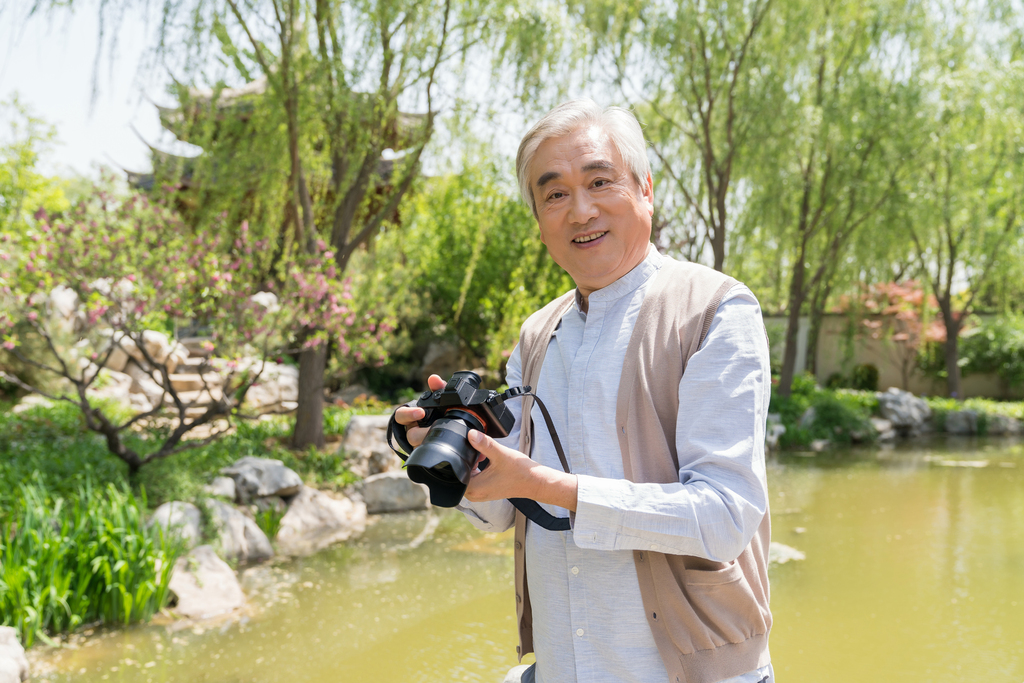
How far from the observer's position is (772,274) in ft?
53.5

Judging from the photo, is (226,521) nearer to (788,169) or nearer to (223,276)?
(223,276)

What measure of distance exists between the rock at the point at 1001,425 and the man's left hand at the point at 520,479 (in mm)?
14105

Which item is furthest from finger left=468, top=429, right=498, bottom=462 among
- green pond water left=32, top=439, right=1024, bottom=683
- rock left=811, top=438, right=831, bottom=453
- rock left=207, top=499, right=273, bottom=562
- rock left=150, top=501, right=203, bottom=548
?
rock left=811, top=438, right=831, bottom=453

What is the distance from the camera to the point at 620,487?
954 mm

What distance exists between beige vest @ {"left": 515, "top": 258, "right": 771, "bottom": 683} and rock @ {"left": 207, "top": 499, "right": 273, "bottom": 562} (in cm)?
434

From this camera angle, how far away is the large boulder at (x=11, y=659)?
286cm

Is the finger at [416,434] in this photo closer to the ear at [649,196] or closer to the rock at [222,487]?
the ear at [649,196]

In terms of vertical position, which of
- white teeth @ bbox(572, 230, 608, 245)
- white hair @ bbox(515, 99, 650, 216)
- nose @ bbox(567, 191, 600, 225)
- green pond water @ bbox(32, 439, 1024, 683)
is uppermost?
white hair @ bbox(515, 99, 650, 216)

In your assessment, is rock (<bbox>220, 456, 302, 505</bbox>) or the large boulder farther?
rock (<bbox>220, 456, 302, 505</bbox>)

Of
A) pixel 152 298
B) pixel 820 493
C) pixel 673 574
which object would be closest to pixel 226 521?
pixel 152 298

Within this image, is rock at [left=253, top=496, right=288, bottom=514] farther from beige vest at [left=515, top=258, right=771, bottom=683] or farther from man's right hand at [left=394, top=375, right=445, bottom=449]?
beige vest at [left=515, top=258, right=771, bottom=683]

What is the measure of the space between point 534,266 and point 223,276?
5.32 meters

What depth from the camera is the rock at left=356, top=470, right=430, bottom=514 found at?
639 centimetres

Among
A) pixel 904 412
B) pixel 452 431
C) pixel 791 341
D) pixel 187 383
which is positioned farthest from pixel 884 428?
pixel 452 431
